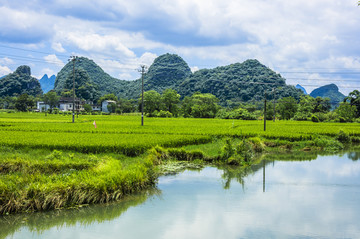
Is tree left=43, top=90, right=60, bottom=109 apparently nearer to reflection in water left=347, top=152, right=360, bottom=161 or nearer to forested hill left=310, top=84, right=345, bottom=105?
reflection in water left=347, top=152, right=360, bottom=161

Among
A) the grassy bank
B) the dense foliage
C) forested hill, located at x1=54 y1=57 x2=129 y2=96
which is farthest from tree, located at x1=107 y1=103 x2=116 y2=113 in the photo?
the dense foliage

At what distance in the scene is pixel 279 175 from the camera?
16109mm

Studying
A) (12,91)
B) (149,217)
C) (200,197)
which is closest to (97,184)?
(149,217)

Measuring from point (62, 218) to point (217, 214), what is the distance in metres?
4.86

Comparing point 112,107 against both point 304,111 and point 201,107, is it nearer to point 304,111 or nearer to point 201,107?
point 201,107

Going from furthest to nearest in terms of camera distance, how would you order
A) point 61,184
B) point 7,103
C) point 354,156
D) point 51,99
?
point 7,103
point 51,99
point 354,156
point 61,184

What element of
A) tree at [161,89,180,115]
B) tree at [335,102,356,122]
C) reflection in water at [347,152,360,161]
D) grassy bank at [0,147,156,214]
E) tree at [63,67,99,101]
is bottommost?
reflection in water at [347,152,360,161]

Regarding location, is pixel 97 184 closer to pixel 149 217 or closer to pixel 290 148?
pixel 149 217

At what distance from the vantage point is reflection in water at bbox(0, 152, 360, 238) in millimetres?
8977

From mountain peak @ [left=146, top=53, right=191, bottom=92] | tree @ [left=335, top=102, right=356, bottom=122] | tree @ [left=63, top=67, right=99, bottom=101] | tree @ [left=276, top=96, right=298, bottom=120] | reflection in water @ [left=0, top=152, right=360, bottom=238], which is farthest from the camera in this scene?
mountain peak @ [left=146, top=53, right=191, bottom=92]

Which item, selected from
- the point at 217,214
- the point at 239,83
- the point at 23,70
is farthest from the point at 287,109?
the point at 23,70

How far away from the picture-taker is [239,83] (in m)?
110

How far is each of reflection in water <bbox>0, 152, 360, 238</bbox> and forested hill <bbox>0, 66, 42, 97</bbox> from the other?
13430 cm

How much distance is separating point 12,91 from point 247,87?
94864mm
